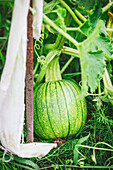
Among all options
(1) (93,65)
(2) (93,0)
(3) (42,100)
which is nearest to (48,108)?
(3) (42,100)

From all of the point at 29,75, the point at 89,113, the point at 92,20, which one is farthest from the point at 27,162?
the point at 92,20

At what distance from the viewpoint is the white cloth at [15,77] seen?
2.28 feet

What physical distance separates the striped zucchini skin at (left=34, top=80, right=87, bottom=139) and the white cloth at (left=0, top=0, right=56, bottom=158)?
25 cm

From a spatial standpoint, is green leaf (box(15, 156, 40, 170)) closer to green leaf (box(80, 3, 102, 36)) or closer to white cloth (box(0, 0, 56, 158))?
white cloth (box(0, 0, 56, 158))

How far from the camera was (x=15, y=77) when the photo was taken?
74cm

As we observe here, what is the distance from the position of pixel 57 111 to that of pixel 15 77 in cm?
39

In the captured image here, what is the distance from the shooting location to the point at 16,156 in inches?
38.6

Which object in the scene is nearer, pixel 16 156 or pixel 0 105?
pixel 0 105

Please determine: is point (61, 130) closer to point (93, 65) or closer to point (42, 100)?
point (42, 100)

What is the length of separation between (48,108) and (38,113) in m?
0.06

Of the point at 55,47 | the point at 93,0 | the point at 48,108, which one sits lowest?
the point at 48,108

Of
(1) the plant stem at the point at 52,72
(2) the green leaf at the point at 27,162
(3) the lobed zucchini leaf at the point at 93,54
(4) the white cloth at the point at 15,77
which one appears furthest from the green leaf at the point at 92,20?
(2) the green leaf at the point at 27,162

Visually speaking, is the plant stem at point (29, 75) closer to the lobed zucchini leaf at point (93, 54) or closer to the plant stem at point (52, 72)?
the lobed zucchini leaf at point (93, 54)

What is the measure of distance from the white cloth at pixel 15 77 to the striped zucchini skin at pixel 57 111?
0.25 metres
